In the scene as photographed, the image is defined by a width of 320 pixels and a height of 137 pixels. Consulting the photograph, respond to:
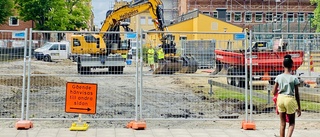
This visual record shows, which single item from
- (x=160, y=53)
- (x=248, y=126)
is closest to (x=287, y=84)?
(x=248, y=126)

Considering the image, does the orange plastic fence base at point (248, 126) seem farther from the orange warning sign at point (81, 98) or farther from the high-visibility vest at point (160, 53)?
the high-visibility vest at point (160, 53)

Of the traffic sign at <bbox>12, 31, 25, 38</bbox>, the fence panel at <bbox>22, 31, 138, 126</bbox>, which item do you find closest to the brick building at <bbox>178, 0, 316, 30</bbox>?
the fence panel at <bbox>22, 31, 138, 126</bbox>

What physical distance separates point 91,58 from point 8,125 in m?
7.89

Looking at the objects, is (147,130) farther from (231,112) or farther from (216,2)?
(216,2)

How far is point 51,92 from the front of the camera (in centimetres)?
1850

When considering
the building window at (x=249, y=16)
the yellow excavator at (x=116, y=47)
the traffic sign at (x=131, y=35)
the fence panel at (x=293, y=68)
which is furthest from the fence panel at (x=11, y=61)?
the building window at (x=249, y=16)

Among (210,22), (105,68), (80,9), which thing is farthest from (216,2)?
(105,68)

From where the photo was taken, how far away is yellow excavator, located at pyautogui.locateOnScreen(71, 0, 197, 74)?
53.8ft

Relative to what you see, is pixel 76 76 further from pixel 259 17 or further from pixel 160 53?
pixel 259 17

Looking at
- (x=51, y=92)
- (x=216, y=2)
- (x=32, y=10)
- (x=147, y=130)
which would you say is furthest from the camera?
(x=216, y=2)

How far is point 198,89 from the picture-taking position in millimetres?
20484

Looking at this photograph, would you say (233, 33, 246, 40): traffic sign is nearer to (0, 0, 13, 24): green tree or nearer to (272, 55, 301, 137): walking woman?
(272, 55, 301, 137): walking woman

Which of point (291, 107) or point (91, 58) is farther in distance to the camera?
point (91, 58)

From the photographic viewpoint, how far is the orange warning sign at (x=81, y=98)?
10070mm
